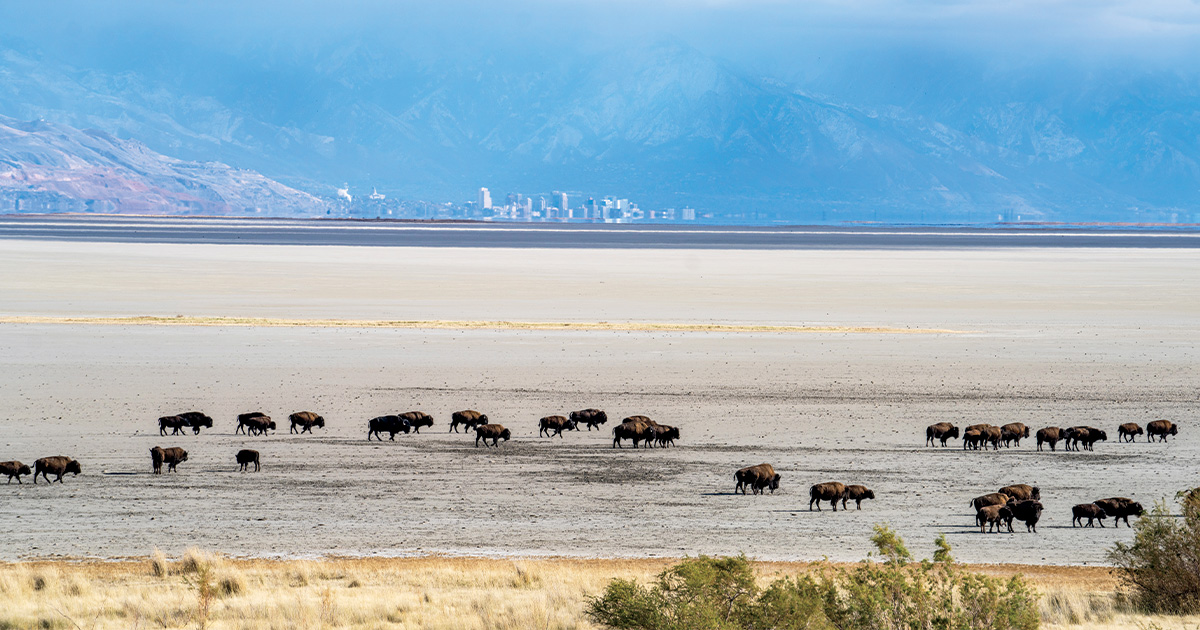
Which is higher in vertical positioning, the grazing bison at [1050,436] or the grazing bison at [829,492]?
the grazing bison at [1050,436]

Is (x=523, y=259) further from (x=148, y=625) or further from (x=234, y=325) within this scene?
(x=148, y=625)

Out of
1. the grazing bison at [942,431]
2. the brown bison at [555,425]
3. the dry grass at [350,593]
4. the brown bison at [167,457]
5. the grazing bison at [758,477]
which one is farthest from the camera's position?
the brown bison at [555,425]

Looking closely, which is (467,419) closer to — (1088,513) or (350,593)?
(350,593)

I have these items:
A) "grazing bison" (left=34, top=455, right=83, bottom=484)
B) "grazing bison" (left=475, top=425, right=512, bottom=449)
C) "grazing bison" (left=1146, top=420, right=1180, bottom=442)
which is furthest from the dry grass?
"grazing bison" (left=1146, top=420, right=1180, bottom=442)

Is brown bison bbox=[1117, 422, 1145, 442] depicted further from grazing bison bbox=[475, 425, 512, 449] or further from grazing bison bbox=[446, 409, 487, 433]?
grazing bison bbox=[446, 409, 487, 433]

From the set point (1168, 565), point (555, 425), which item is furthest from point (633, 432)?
point (1168, 565)

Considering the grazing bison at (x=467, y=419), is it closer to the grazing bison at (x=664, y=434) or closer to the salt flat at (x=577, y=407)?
the salt flat at (x=577, y=407)

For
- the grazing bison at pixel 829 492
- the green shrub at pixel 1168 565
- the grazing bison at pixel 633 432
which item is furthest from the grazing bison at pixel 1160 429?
the green shrub at pixel 1168 565
